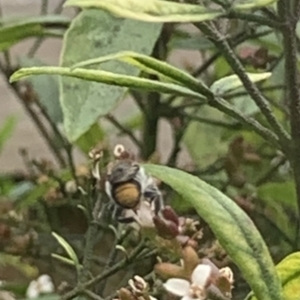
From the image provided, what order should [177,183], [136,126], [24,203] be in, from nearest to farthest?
[177,183]
[24,203]
[136,126]

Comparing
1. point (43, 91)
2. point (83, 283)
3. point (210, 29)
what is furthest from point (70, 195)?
point (210, 29)

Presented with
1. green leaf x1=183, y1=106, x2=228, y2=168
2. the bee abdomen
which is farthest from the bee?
green leaf x1=183, y1=106, x2=228, y2=168

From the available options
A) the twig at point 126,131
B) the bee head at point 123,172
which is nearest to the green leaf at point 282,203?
the twig at point 126,131

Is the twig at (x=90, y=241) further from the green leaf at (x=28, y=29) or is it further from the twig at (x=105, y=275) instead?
the green leaf at (x=28, y=29)

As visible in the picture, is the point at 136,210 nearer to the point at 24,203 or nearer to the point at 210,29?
the point at 210,29

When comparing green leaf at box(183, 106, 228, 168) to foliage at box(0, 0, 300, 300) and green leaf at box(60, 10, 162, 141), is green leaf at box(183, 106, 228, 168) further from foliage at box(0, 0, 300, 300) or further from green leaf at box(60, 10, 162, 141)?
green leaf at box(60, 10, 162, 141)

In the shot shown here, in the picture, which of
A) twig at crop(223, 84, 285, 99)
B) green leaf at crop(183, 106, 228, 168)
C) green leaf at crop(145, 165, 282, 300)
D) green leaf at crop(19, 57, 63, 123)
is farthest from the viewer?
green leaf at crop(183, 106, 228, 168)

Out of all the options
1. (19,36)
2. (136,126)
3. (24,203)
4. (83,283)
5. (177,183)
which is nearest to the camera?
(177,183)

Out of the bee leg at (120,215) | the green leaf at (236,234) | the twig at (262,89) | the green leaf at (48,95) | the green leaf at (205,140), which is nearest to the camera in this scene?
the green leaf at (236,234)
